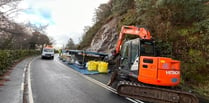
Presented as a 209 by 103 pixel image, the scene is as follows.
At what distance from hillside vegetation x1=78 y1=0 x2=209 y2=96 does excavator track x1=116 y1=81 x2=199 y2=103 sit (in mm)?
2620

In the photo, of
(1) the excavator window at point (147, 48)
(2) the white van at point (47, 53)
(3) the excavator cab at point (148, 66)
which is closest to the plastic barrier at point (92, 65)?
(3) the excavator cab at point (148, 66)

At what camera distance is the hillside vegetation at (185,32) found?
10914 millimetres

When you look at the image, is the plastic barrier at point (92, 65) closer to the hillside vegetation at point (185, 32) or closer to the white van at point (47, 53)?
the hillside vegetation at point (185, 32)

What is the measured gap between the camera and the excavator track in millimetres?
7340

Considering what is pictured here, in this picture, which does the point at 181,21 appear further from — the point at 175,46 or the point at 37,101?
the point at 37,101

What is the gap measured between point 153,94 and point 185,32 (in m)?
6.85

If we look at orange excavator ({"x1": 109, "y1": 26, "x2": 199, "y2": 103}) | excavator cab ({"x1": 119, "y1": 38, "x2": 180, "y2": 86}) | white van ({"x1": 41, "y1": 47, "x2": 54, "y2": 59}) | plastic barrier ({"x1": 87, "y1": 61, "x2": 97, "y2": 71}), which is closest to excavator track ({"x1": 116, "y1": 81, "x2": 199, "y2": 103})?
orange excavator ({"x1": 109, "y1": 26, "x2": 199, "y2": 103})

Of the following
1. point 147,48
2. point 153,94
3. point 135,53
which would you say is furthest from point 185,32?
point 153,94

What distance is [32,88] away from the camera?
923 centimetres

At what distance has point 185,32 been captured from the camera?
505 inches

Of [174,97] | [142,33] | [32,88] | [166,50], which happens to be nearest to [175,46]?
[166,50]

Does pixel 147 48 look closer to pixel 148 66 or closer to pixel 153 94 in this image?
pixel 148 66

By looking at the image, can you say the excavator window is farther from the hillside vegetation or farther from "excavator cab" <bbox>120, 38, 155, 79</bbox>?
the hillside vegetation

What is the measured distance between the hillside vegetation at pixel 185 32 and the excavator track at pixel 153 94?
262 cm
